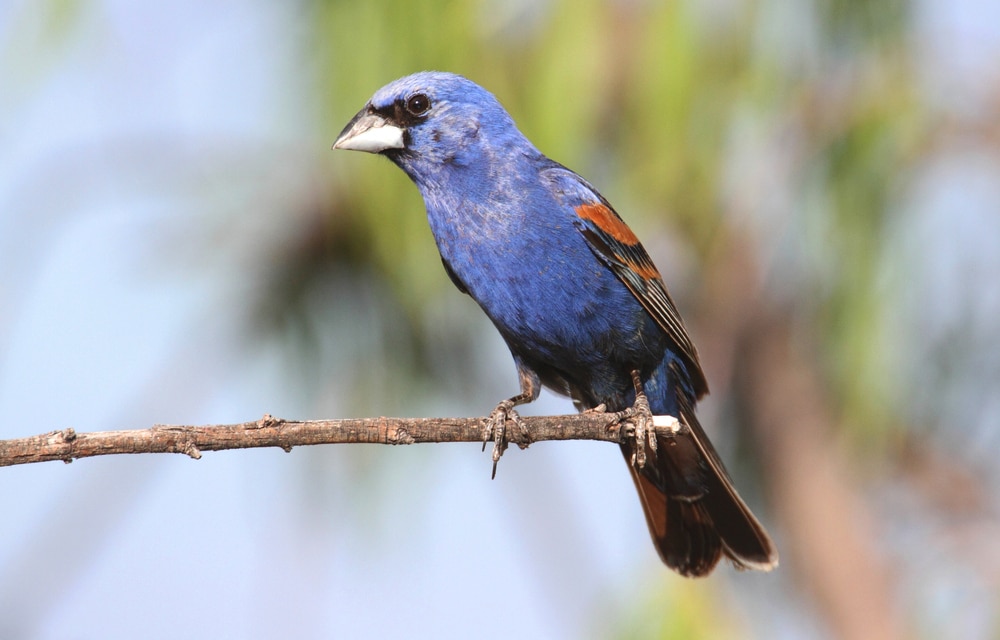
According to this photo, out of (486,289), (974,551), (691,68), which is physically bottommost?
(974,551)

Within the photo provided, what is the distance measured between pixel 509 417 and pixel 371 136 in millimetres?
1179

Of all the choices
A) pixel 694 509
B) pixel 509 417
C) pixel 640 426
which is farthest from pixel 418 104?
pixel 694 509

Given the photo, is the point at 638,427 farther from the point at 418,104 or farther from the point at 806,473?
the point at 806,473

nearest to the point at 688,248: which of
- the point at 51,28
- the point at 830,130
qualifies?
the point at 830,130

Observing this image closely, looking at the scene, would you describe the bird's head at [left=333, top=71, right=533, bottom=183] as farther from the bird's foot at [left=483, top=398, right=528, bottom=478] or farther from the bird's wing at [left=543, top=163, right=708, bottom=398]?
the bird's foot at [left=483, top=398, right=528, bottom=478]

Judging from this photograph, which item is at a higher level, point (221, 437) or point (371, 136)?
point (371, 136)

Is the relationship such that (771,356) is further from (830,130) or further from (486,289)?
(486,289)

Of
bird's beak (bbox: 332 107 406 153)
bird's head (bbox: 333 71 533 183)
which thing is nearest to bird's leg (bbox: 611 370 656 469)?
bird's head (bbox: 333 71 533 183)

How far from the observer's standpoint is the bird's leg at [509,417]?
3549 mm

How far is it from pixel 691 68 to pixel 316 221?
2573 mm

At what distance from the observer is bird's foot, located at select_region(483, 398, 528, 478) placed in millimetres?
3535

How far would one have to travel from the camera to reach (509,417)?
149 inches

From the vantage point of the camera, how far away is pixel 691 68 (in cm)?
478

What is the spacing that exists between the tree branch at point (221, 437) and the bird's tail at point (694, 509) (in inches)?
58.9
